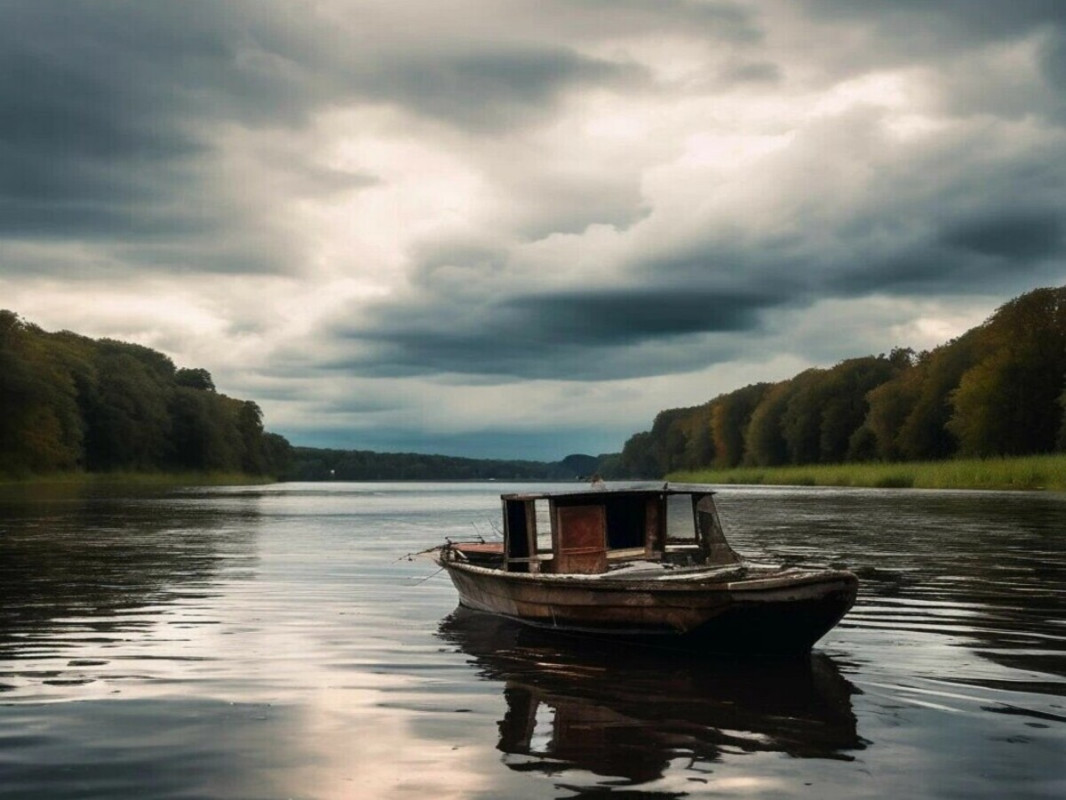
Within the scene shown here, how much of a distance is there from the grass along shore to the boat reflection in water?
195 feet

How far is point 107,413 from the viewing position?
125 meters

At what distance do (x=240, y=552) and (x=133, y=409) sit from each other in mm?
99793

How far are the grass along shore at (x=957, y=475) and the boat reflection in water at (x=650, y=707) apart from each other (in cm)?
5958

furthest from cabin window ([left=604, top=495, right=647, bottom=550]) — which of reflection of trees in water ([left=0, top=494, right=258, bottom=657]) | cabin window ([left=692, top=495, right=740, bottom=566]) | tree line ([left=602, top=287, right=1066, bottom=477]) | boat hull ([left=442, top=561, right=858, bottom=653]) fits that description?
tree line ([left=602, top=287, right=1066, bottom=477])

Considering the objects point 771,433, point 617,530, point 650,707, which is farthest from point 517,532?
point 771,433

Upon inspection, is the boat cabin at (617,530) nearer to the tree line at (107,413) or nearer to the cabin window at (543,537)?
the cabin window at (543,537)

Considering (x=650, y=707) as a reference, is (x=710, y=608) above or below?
above

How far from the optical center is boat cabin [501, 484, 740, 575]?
1980 centimetres

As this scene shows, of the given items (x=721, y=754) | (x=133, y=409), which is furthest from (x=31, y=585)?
(x=133, y=409)

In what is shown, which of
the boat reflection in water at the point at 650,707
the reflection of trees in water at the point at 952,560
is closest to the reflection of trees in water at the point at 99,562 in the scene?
the boat reflection in water at the point at 650,707

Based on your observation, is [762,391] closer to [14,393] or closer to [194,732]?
[14,393]

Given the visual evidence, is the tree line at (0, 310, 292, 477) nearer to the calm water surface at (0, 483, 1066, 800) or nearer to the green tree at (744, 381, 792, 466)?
the calm water surface at (0, 483, 1066, 800)

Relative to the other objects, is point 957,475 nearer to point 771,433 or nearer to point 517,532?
point 517,532

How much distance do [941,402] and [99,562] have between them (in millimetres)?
91230
